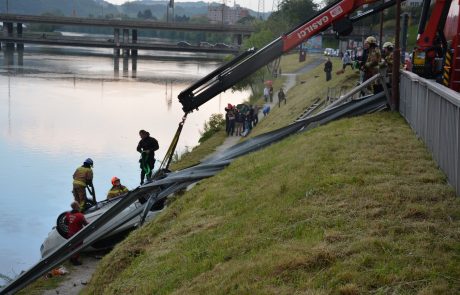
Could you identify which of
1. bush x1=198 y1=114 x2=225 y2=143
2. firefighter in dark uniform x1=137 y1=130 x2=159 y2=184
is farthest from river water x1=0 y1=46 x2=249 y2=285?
firefighter in dark uniform x1=137 y1=130 x2=159 y2=184

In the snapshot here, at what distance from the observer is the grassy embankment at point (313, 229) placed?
6902mm

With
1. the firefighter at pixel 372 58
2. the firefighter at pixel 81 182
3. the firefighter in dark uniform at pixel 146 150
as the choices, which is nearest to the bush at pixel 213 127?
the firefighter in dark uniform at pixel 146 150

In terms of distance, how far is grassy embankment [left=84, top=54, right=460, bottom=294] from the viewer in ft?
22.6

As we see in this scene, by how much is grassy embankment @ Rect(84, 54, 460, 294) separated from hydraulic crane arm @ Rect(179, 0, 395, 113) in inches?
167

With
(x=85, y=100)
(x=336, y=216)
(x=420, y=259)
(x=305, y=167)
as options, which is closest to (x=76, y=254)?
(x=305, y=167)

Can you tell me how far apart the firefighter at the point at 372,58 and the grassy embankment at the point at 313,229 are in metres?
3.08

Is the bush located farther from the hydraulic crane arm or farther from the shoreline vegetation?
the shoreline vegetation

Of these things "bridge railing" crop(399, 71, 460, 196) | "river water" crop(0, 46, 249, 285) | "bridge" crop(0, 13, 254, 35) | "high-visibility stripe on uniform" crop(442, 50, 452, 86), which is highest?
"bridge" crop(0, 13, 254, 35)

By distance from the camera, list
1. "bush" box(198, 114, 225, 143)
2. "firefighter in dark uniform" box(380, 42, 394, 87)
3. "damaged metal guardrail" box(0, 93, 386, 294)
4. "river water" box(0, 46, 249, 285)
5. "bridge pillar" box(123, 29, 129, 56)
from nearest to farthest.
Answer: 1. "damaged metal guardrail" box(0, 93, 386, 294)
2. "firefighter in dark uniform" box(380, 42, 394, 87)
3. "river water" box(0, 46, 249, 285)
4. "bush" box(198, 114, 225, 143)
5. "bridge pillar" box(123, 29, 129, 56)

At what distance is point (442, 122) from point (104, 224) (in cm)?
659

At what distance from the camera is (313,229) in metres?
8.25

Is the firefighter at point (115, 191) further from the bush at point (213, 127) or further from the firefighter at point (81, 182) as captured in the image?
the bush at point (213, 127)

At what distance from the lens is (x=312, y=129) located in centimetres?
1532

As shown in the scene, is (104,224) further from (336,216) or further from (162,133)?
(162,133)
